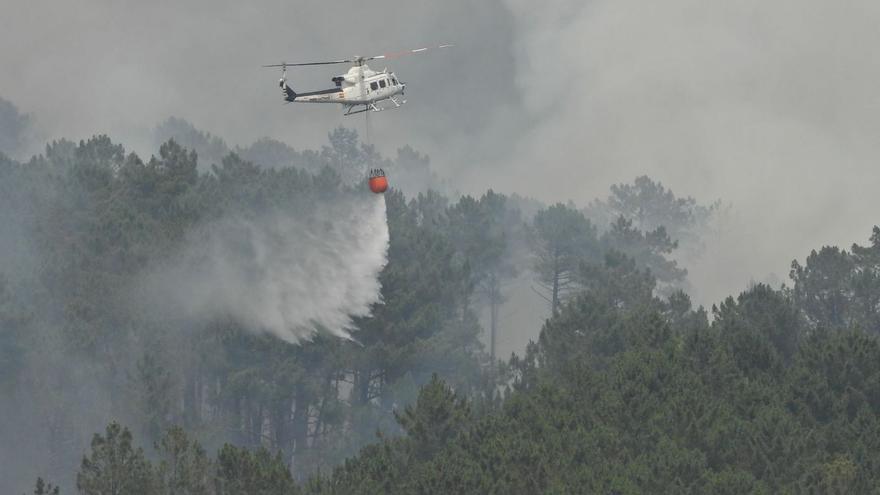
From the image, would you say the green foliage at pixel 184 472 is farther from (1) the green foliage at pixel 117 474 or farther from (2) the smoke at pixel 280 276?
(2) the smoke at pixel 280 276

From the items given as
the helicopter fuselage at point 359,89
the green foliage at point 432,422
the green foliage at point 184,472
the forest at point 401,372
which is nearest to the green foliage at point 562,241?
the forest at point 401,372

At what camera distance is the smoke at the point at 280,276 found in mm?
106875

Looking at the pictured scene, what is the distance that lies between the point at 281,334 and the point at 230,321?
3.36 m

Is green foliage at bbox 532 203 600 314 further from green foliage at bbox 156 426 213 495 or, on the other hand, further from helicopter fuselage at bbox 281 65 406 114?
green foliage at bbox 156 426 213 495

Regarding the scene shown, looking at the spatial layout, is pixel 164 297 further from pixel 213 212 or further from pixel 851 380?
pixel 851 380

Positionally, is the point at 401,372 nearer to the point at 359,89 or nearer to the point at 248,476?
the point at 359,89

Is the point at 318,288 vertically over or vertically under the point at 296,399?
over

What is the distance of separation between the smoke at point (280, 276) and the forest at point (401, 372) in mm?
988

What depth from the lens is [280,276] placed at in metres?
111

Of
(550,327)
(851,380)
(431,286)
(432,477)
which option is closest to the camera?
(432,477)

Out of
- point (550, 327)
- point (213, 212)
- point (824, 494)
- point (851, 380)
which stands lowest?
point (824, 494)

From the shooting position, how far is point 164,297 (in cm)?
10694

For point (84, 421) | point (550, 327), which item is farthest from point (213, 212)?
point (550, 327)

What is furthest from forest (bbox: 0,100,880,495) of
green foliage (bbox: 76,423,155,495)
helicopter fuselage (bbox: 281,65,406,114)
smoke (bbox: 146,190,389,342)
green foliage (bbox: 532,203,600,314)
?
helicopter fuselage (bbox: 281,65,406,114)
